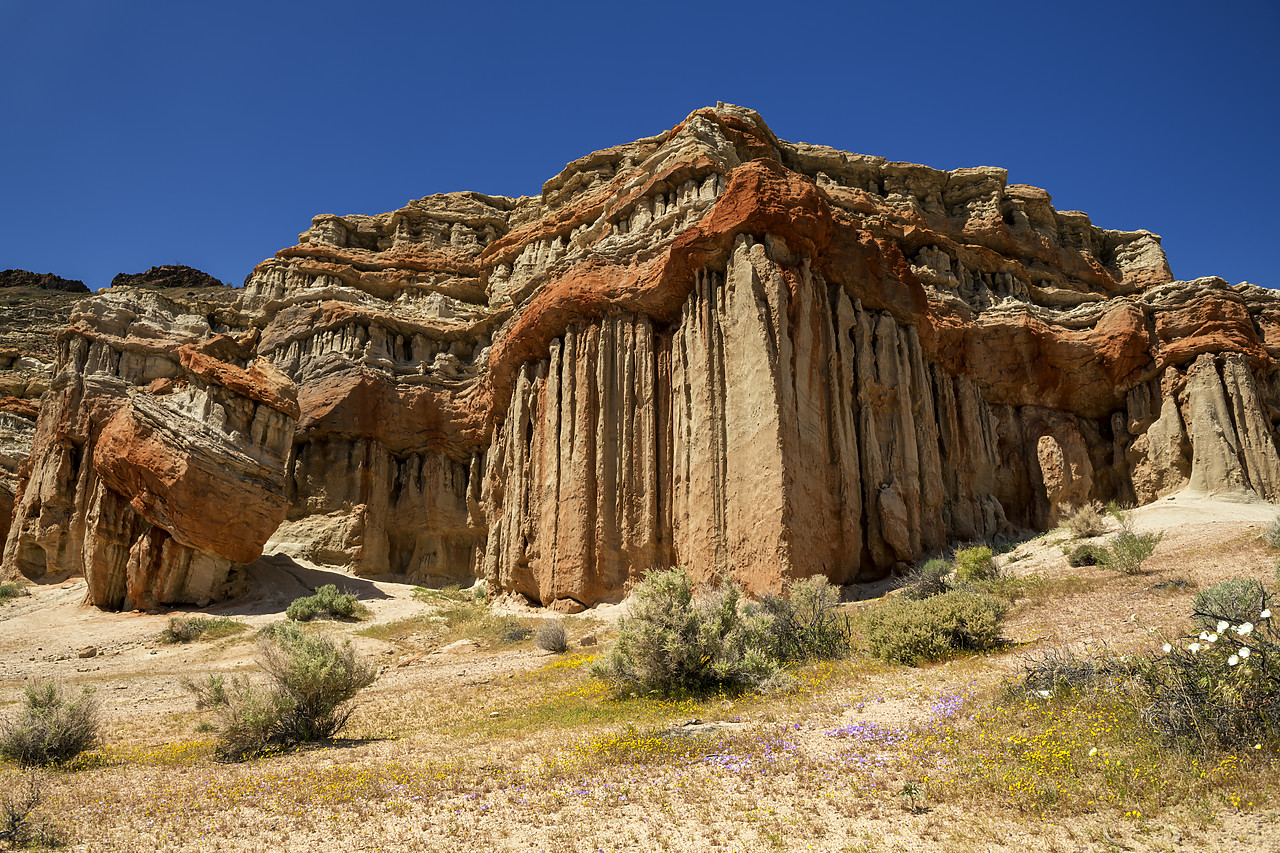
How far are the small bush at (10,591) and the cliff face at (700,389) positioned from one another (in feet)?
7.94

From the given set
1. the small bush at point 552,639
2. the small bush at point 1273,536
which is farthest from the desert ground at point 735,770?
the small bush at point 552,639

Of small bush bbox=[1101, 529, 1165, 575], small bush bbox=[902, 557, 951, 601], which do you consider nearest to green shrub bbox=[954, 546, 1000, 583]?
small bush bbox=[902, 557, 951, 601]

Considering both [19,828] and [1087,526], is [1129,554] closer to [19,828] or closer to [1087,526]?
[1087,526]

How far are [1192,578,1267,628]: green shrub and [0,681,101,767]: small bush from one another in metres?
13.2

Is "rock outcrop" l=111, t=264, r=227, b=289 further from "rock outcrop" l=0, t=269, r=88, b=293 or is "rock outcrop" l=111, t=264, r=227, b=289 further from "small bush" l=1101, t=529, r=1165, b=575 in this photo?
"small bush" l=1101, t=529, r=1165, b=575

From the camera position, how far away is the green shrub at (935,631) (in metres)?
11.6

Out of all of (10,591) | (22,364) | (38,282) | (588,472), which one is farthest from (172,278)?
(588,472)

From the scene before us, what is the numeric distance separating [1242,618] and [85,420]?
41448mm

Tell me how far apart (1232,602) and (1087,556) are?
400 inches

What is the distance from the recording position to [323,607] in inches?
1009

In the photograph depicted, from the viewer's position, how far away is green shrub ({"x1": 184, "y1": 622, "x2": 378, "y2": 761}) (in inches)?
387

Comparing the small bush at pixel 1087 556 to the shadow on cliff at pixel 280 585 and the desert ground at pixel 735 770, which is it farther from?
the shadow on cliff at pixel 280 585

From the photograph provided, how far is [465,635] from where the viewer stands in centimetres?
2230

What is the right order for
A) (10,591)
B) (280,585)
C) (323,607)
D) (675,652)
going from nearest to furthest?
(675,652) < (323,607) < (10,591) < (280,585)
